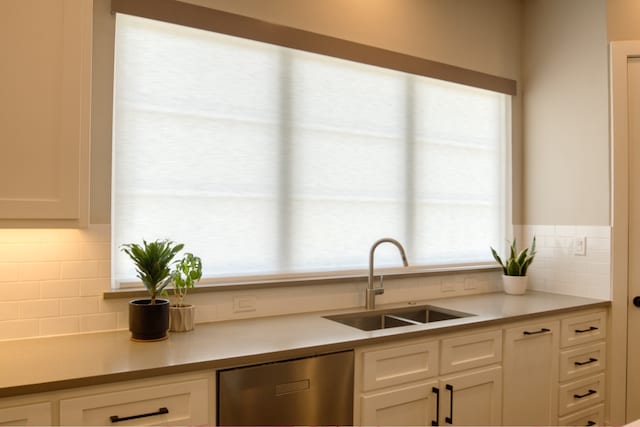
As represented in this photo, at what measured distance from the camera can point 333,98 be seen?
2.80 meters

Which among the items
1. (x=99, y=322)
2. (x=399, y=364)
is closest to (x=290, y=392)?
(x=399, y=364)

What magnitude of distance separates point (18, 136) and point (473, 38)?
2.75 metres

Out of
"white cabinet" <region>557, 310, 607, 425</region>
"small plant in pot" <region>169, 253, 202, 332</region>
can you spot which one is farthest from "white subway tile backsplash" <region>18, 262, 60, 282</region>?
"white cabinet" <region>557, 310, 607, 425</region>

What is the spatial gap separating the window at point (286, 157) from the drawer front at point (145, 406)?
76 centimetres

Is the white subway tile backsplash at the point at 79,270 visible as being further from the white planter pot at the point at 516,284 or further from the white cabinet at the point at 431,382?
the white planter pot at the point at 516,284

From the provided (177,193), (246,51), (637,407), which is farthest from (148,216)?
(637,407)

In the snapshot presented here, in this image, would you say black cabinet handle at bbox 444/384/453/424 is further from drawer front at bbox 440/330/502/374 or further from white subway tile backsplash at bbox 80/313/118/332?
white subway tile backsplash at bbox 80/313/118/332

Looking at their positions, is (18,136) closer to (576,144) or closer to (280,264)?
(280,264)

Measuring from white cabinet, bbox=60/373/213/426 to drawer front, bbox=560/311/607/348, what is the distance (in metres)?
2.06

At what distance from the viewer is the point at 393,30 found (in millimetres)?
2943

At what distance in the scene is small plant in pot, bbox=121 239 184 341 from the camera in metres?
1.92

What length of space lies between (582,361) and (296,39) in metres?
2.43

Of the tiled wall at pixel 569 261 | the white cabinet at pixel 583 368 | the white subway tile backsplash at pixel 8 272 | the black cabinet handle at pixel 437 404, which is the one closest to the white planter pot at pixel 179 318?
the white subway tile backsplash at pixel 8 272

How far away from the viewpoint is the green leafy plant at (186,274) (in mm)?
2135
